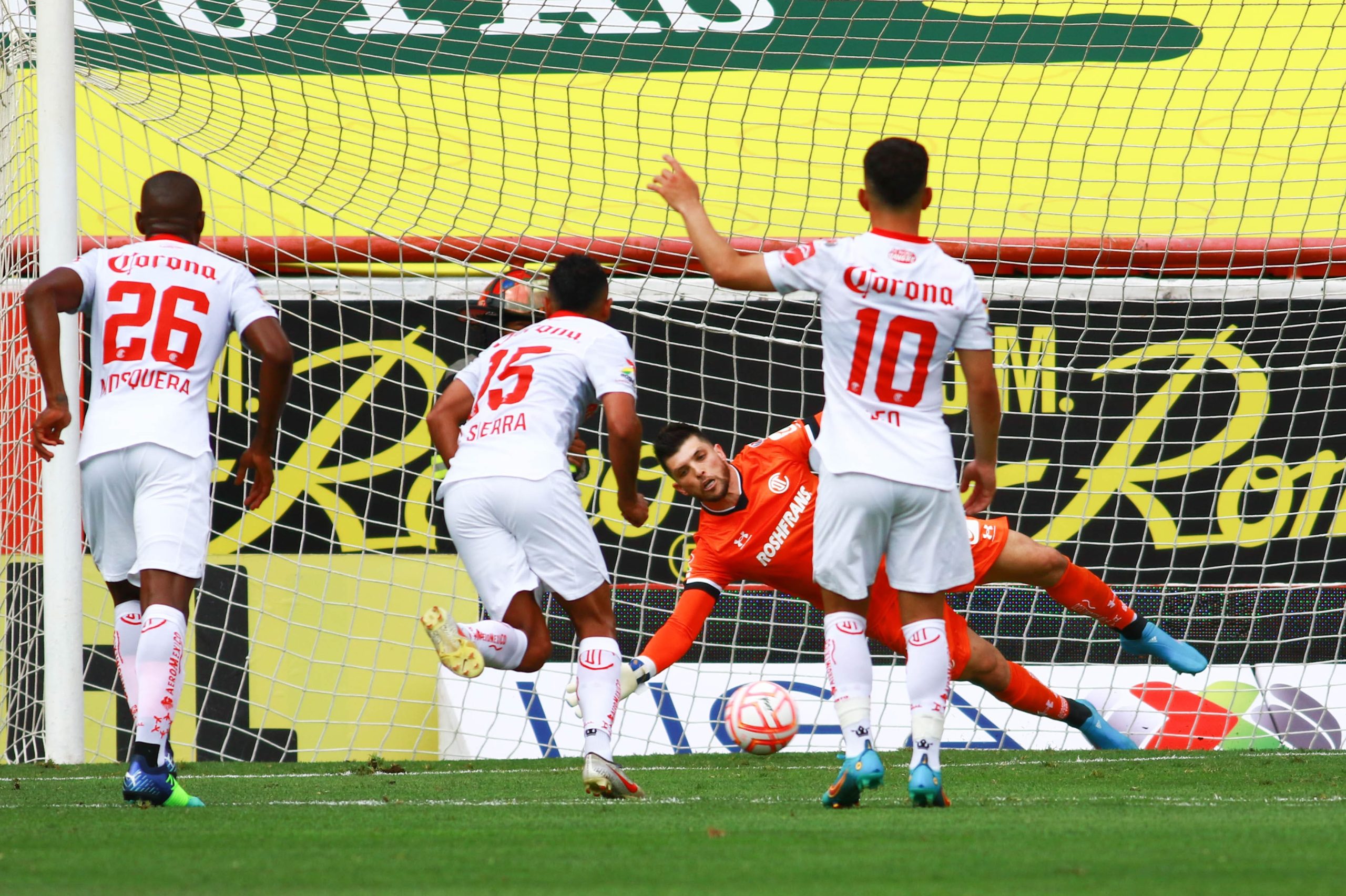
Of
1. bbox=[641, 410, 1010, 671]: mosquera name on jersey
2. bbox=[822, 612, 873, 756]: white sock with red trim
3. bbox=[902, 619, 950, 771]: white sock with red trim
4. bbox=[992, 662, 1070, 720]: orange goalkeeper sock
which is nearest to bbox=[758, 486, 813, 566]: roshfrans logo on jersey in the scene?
bbox=[641, 410, 1010, 671]: mosquera name on jersey

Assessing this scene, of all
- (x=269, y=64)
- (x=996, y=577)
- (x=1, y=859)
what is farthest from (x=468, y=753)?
(x=1, y=859)

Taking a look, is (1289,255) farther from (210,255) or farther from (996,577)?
(210,255)

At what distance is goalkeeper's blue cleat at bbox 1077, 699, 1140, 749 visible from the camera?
241 inches

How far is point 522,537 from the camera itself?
4.23 m

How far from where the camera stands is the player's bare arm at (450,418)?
4457mm

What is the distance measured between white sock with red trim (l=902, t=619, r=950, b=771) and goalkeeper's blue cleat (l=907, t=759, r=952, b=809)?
1cm

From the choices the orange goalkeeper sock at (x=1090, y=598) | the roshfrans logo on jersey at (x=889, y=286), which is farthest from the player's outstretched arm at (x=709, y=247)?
the orange goalkeeper sock at (x=1090, y=598)

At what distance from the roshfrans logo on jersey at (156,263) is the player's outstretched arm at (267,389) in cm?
19

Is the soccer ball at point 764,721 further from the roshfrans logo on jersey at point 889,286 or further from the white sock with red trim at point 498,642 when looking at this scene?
the roshfrans logo on jersey at point 889,286

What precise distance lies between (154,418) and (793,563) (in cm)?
270

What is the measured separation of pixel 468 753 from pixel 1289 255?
440cm

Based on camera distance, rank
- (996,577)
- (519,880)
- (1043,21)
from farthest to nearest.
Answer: (1043,21)
(996,577)
(519,880)

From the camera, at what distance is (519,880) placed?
240 centimetres

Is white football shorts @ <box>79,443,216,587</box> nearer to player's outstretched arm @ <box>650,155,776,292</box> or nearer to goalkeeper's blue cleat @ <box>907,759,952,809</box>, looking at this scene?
player's outstretched arm @ <box>650,155,776,292</box>
